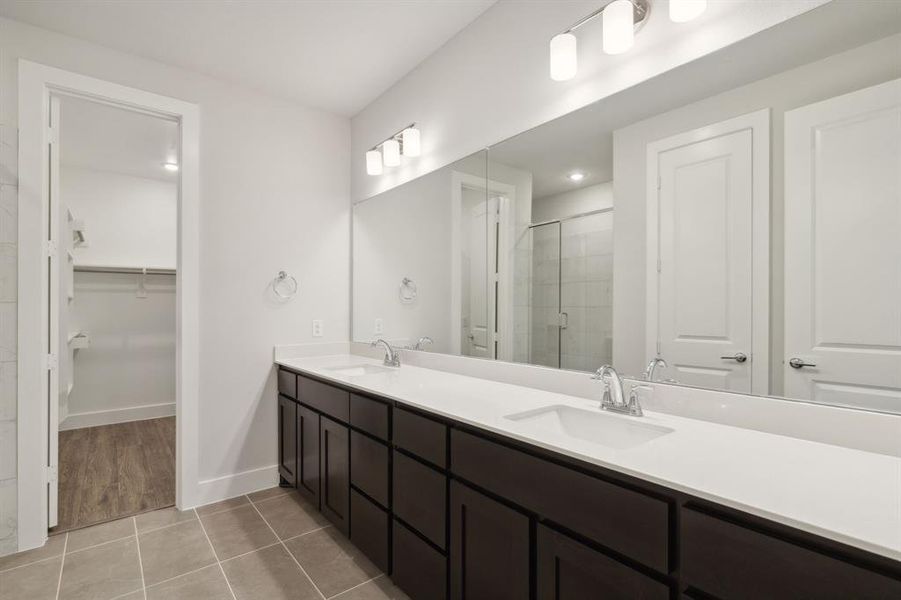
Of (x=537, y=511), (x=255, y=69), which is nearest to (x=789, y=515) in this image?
(x=537, y=511)

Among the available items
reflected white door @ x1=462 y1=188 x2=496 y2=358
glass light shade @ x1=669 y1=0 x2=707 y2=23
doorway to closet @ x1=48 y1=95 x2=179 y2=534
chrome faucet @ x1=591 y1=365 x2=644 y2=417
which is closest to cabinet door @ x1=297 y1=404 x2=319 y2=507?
reflected white door @ x1=462 y1=188 x2=496 y2=358

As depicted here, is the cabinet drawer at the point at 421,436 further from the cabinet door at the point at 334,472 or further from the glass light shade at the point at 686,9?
the glass light shade at the point at 686,9

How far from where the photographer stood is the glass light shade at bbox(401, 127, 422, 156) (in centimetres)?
242

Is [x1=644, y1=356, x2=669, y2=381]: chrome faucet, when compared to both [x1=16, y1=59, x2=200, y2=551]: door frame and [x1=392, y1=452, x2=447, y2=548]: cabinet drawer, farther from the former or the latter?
[x1=16, y1=59, x2=200, y2=551]: door frame

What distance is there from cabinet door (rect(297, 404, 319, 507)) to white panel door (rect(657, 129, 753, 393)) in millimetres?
1761

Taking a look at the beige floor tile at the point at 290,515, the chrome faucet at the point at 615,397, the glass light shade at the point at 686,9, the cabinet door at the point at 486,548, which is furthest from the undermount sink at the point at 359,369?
the glass light shade at the point at 686,9

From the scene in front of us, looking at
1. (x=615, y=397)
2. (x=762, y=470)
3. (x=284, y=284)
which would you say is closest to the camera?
(x=762, y=470)

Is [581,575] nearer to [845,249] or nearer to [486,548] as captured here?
[486,548]

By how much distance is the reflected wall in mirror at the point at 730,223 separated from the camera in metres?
1.00

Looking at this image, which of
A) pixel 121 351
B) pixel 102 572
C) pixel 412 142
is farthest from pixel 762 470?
pixel 121 351

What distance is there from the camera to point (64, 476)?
9.40 ft

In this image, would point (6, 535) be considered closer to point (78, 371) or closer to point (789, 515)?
point (78, 371)

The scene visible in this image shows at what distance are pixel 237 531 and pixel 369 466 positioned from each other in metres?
1.00

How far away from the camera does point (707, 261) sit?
1271 millimetres
